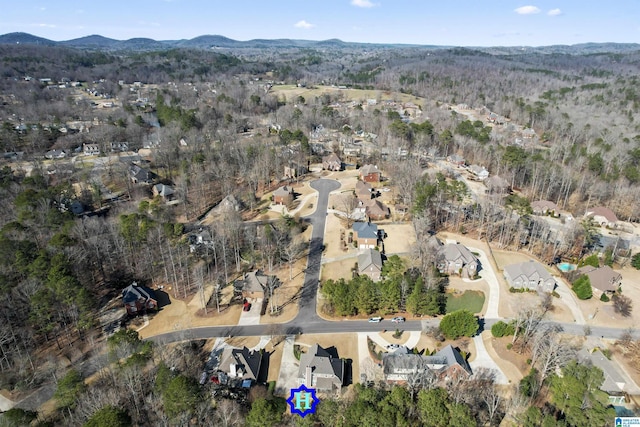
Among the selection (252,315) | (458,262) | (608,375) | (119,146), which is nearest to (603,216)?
(458,262)

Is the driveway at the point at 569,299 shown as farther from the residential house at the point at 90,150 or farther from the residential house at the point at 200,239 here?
the residential house at the point at 90,150

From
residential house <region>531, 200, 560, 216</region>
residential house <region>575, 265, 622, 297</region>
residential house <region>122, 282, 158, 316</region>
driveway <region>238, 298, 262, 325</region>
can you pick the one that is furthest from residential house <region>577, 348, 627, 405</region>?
residential house <region>122, 282, 158, 316</region>

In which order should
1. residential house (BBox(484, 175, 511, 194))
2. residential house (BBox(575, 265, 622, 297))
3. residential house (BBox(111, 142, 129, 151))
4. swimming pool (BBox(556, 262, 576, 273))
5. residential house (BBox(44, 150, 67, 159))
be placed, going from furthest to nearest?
residential house (BBox(111, 142, 129, 151)) → residential house (BBox(44, 150, 67, 159)) → residential house (BBox(484, 175, 511, 194)) → swimming pool (BBox(556, 262, 576, 273)) → residential house (BBox(575, 265, 622, 297))

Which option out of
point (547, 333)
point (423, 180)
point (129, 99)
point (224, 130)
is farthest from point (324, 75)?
point (547, 333)

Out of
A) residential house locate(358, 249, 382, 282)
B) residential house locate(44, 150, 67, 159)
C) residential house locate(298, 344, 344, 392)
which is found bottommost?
residential house locate(298, 344, 344, 392)

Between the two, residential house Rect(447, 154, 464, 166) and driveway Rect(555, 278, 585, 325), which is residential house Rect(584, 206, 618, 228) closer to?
driveway Rect(555, 278, 585, 325)

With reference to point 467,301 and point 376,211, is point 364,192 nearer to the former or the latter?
point 376,211
